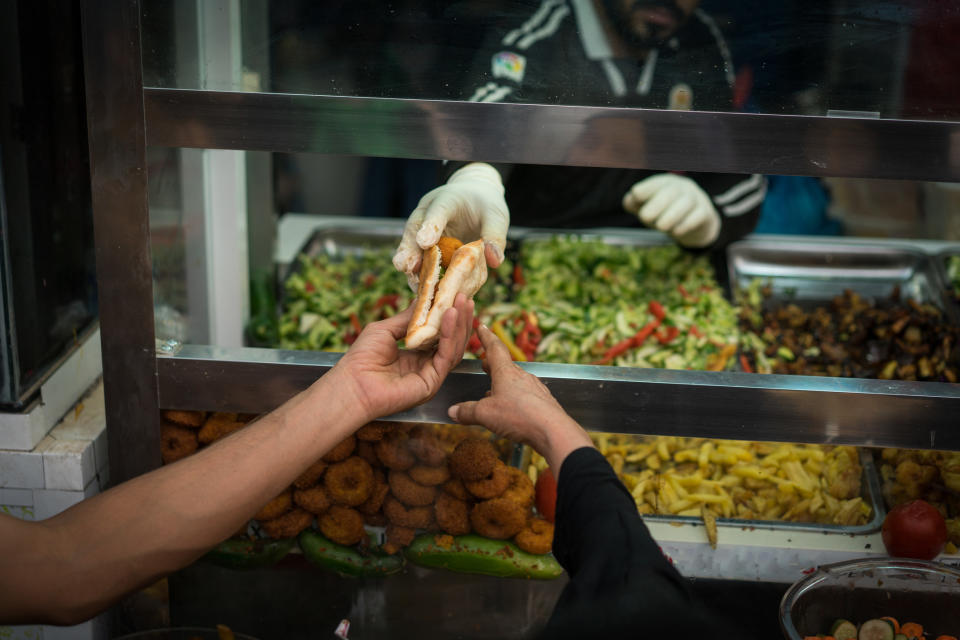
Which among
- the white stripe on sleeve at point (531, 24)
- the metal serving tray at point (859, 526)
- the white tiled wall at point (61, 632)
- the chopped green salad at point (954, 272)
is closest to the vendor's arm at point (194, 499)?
the white stripe on sleeve at point (531, 24)

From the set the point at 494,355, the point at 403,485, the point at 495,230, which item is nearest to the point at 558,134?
the point at 495,230

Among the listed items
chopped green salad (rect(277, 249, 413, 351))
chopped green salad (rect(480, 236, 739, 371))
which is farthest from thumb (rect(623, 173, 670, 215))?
chopped green salad (rect(277, 249, 413, 351))

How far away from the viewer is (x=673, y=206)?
2.50 meters

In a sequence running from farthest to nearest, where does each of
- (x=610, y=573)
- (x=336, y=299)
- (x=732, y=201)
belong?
1. (x=732, y=201)
2. (x=336, y=299)
3. (x=610, y=573)

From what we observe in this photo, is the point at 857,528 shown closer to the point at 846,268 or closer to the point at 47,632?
the point at 846,268

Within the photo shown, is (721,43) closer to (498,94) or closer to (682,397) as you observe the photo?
(498,94)

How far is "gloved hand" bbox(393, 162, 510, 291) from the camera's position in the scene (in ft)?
4.62

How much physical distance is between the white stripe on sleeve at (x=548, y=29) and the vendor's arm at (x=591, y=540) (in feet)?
1.75

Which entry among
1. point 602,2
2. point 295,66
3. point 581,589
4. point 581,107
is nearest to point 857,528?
point 581,589

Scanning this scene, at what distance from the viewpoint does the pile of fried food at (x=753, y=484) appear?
1.66 meters

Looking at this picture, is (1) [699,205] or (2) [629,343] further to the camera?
(1) [699,205]

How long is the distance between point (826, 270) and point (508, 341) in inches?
51.6

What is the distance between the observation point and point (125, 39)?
128 centimetres

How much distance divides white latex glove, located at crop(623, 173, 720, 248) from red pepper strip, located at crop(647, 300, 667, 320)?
297 millimetres
